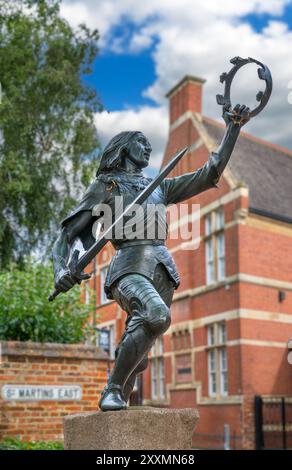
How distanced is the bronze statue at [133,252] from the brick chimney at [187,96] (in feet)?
59.9

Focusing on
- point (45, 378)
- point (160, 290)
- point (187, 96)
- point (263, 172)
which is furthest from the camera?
point (187, 96)

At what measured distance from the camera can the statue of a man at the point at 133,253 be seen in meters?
3.91

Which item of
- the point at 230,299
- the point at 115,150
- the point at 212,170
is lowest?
the point at 212,170

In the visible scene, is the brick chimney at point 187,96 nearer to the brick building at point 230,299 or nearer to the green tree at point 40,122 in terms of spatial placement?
the brick building at point 230,299

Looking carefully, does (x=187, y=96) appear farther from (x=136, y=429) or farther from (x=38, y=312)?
(x=136, y=429)

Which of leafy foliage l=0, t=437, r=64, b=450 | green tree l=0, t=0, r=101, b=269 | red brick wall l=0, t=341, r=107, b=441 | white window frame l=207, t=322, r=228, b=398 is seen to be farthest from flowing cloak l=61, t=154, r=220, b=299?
white window frame l=207, t=322, r=228, b=398

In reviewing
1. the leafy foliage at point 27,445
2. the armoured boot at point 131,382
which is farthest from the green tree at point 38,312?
the armoured boot at point 131,382

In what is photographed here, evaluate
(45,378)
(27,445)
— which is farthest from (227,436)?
(27,445)

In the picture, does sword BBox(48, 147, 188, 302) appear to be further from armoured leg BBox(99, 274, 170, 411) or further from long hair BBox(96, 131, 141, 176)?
long hair BBox(96, 131, 141, 176)

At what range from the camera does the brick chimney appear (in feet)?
73.4

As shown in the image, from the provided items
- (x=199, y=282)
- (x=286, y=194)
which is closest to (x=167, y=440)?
(x=199, y=282)

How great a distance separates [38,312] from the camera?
32.5ft

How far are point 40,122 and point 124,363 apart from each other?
47.7 ft

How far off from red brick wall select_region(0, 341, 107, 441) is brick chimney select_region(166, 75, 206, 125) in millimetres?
14414
